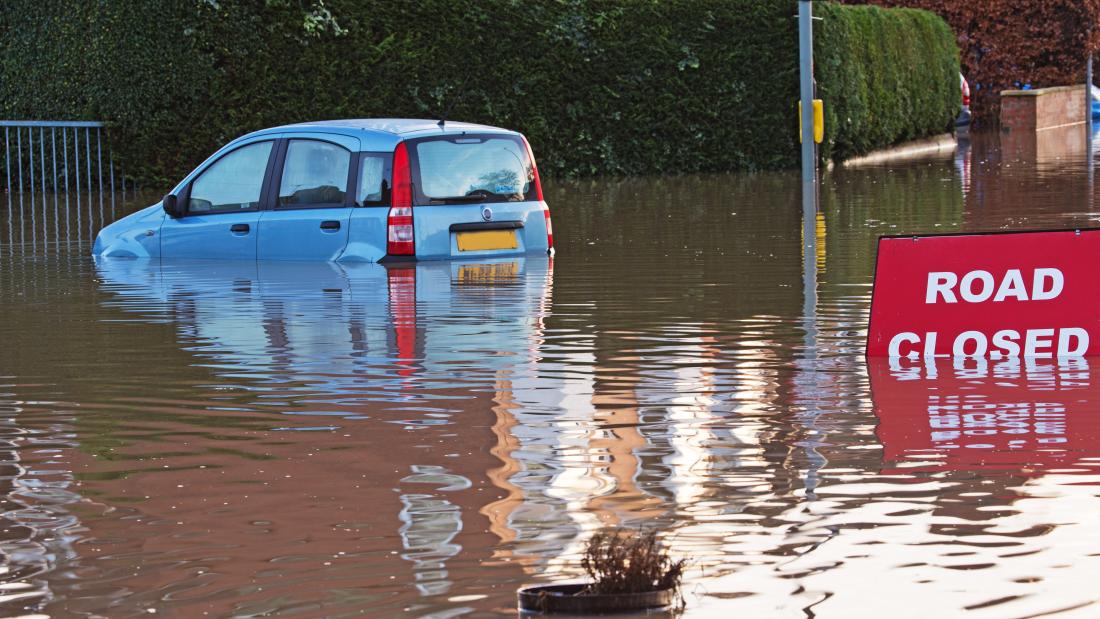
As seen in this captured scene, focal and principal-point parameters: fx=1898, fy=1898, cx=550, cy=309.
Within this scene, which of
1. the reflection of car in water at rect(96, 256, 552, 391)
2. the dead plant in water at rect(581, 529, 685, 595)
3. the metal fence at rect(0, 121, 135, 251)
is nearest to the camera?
the dead plant in water at rect(581, 529, 685, 595)

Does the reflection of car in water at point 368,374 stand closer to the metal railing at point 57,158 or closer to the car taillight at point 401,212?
the car taillight at point 401,212

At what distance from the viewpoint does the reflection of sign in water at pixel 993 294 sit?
30.9 feet

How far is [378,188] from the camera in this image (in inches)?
543

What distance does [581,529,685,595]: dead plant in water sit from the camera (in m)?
4.91

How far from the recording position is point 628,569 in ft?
16.1

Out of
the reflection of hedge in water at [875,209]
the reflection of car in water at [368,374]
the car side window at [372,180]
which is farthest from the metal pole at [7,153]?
the car side window at [372,180]

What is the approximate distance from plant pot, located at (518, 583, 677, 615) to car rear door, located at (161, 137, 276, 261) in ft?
32.0

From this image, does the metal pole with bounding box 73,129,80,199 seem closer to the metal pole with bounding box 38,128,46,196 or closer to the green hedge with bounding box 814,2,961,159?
the metal pole with bounding box 38,128,46,196

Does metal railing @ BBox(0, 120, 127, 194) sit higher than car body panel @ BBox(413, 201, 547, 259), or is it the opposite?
metal railing @ BBox(0, 120, 127, 194)

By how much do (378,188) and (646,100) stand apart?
16319 millimetres

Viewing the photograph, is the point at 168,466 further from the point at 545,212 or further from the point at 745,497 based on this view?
the point at 545,212

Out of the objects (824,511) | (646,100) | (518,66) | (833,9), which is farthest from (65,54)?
(824,511)

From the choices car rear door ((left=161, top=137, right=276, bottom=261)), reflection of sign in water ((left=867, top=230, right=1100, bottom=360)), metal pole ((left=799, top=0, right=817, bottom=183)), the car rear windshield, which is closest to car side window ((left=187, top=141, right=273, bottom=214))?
car rear door ((left=161, top=137, right=276, bottom=261))

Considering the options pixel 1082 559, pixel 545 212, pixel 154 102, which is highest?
pixel 154 102
